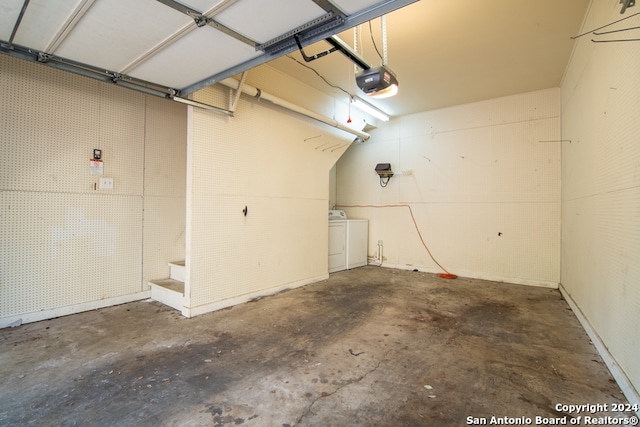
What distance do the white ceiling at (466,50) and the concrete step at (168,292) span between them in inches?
126

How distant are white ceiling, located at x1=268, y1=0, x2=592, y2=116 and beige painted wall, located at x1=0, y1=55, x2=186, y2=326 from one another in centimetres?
204

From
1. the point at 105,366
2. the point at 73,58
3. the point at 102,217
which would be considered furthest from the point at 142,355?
the point at 73,58

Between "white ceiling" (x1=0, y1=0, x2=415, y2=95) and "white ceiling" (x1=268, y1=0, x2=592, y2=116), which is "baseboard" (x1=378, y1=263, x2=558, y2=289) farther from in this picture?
"white ceiling" (x1=0, y1=0, x2=415, y2=95)

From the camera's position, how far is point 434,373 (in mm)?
2088

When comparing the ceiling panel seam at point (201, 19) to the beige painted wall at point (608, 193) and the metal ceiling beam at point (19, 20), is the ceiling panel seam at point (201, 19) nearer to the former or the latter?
the metal ceiling beam at point (19, 20)

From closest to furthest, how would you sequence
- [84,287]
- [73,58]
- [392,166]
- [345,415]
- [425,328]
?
[345,415]
[73,58]
[425,328]
[84,287]
[392,166]

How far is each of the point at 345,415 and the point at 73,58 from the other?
3.27 m

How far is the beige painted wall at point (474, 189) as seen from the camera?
181 inches

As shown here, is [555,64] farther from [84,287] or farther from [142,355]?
[84,287]

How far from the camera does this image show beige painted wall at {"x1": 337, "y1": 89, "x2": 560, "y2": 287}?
15.1 feet

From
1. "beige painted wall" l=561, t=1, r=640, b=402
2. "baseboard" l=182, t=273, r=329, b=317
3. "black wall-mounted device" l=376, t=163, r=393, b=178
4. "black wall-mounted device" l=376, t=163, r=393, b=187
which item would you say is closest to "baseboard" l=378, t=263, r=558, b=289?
"beige painted wall" l=561, t=1, r=640, b=402

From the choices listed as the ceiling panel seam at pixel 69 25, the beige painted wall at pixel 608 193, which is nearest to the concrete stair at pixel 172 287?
the ceiling panel seam at pixel 69 25

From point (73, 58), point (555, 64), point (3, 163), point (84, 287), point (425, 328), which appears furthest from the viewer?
point (555, 64)

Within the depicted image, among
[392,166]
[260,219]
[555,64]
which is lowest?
[260,219]
